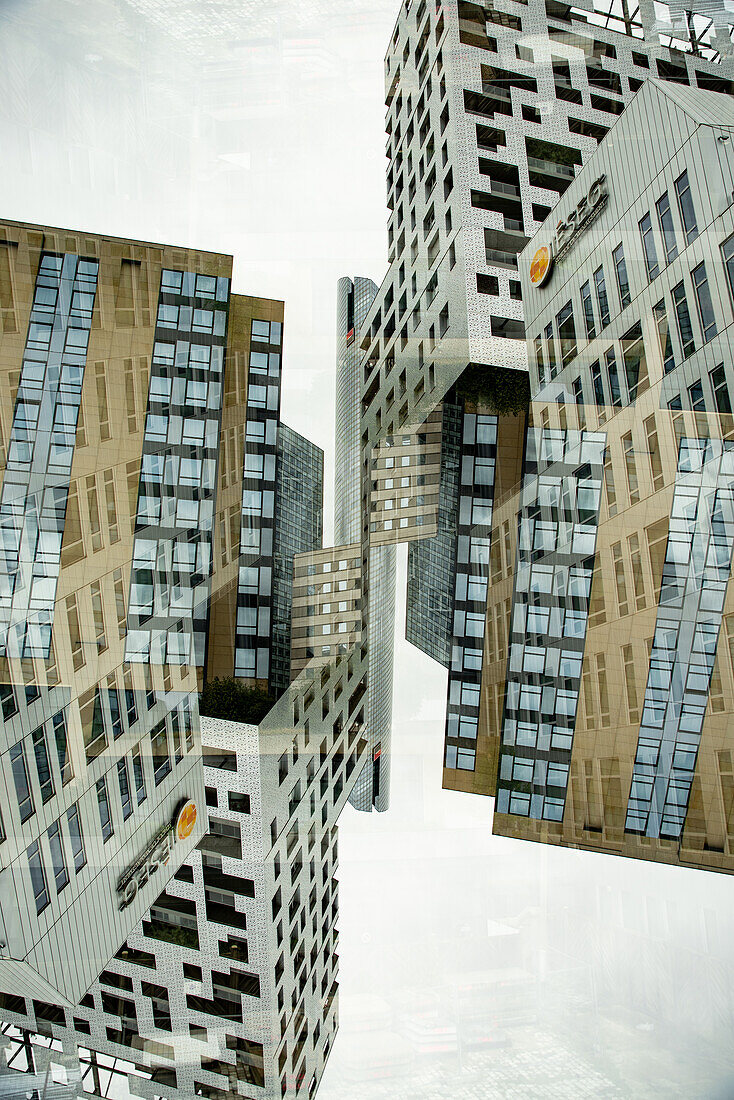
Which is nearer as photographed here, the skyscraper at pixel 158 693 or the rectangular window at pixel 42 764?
the rectangular window at pixel 42 764

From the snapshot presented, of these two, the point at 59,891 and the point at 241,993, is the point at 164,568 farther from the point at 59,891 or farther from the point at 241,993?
the point at 241,993

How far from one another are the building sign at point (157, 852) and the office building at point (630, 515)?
281 centimetres

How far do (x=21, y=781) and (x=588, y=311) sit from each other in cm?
519

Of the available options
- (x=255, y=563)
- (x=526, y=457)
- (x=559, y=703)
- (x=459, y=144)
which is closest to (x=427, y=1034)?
(x=559, y=703)

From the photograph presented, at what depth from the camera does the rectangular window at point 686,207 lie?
12.7 ft

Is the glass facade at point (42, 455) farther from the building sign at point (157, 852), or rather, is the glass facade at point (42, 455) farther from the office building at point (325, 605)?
the office building at point (325, 605)

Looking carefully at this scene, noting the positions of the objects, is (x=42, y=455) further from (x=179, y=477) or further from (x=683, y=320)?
(x=683, y=320)

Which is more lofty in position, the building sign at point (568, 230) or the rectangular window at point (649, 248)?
the building sign at point (568, 230)

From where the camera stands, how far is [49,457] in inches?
175

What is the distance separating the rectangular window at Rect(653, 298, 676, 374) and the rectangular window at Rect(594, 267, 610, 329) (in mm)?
532

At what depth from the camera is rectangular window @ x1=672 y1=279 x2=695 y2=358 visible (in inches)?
155

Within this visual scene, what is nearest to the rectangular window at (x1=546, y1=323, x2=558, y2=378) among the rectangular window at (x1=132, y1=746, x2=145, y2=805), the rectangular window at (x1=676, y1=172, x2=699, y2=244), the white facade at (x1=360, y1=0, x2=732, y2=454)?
the white facade at (x1=360, y1=0, x2=732, y2=454)

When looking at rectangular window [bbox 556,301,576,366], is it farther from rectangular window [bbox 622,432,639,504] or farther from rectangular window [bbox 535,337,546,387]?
rectangular window [bbox 622,432,639,504]

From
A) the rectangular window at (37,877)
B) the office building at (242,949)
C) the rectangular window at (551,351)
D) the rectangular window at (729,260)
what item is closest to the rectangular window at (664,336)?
the rectangular window at (729,260)
